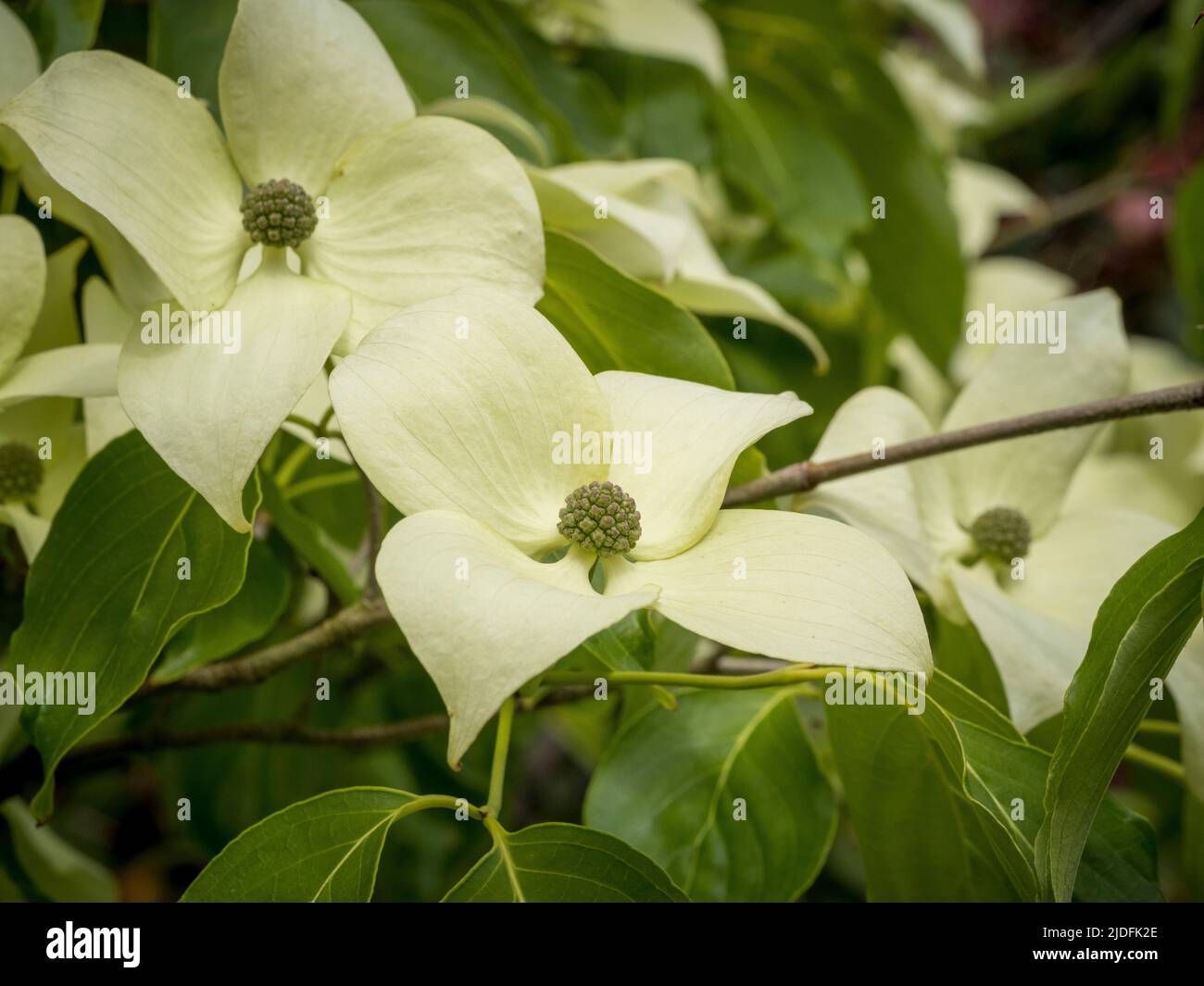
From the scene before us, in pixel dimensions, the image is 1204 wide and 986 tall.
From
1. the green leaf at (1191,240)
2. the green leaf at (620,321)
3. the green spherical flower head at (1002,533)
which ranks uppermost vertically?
the green leaf at (1191,240)

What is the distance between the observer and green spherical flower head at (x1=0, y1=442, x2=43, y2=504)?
0.50 m

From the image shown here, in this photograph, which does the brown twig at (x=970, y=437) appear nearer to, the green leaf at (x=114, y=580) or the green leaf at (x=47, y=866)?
the green leaf at (x=114, y=580)

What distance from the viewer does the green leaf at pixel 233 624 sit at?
48 centimetres

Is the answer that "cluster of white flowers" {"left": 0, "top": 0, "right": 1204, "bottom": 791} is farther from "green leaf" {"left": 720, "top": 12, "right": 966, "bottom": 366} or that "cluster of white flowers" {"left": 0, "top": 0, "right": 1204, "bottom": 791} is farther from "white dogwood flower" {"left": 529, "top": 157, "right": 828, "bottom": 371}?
"green leaf" {"left": 720, "top": 12, "right": 966, "bottom": 366}

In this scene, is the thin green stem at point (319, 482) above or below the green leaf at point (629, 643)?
above

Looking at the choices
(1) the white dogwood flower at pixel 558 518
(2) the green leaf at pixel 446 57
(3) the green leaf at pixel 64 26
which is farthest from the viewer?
(2) the green leaf at pixel 446 57

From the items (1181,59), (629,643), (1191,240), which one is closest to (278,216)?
(629,643)

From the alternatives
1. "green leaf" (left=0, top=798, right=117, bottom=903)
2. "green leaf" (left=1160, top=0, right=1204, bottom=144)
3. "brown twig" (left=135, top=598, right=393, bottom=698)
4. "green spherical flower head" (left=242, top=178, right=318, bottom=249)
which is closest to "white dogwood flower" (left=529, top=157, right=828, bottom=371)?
"green spherical flower head" (left=242, top=178, right=318, bottom=249)

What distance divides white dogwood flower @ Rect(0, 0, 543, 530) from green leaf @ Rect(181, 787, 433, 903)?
0.14m

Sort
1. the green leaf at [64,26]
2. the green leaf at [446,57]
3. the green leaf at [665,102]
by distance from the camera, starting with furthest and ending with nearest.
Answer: the green leaf at [665,102] < the green leaf at [446,57] < the green leaf at [64,26]

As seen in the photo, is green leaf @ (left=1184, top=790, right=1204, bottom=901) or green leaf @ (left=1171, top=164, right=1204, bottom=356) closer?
green leaf @ (left=1184, top=790, right=1204, bottom=901)

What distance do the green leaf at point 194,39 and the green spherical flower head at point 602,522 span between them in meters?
0.34

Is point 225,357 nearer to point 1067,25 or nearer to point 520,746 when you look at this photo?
point 520,746

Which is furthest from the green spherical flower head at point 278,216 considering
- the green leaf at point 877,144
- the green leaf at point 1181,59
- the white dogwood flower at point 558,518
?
the green leaf at point 1181,59
